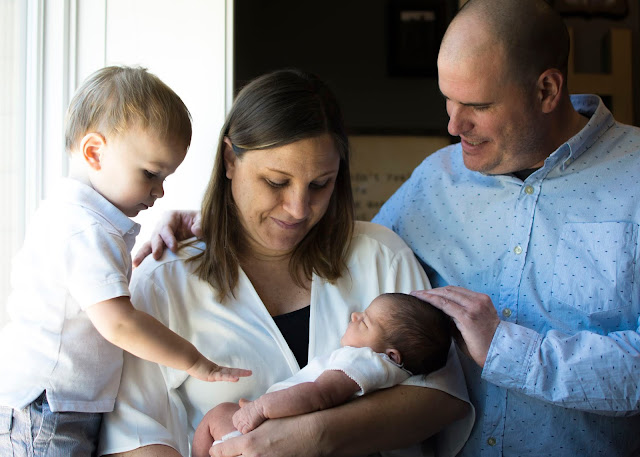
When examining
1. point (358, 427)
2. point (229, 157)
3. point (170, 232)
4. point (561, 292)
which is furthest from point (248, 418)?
point (561, 292)

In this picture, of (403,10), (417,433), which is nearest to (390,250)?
(417,433)

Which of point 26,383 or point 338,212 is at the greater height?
point 338,212

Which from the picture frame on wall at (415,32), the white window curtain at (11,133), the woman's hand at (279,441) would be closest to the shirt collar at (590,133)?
the woman's hand at (279,441)

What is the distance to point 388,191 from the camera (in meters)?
3.86

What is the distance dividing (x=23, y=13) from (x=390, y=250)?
137 cm

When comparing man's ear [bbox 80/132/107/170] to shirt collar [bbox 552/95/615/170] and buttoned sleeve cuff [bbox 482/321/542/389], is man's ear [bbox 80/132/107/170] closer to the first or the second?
buttoned sleeve cuff [bbox 482/321/542/389]

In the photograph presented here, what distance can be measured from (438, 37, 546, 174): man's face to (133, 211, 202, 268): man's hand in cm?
79

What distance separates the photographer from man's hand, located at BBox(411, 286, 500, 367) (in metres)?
1.67

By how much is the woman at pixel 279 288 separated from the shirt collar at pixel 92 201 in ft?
0.88

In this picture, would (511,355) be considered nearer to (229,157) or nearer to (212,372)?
(212,372)

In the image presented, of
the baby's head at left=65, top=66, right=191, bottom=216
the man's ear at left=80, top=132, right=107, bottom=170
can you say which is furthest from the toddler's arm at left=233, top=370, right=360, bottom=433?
the man's ear at left=80, top=132, right=107, bottom=170

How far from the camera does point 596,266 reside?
1.81 m

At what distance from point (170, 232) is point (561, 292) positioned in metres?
1.06

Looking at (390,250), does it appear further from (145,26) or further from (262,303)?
(145,26)
